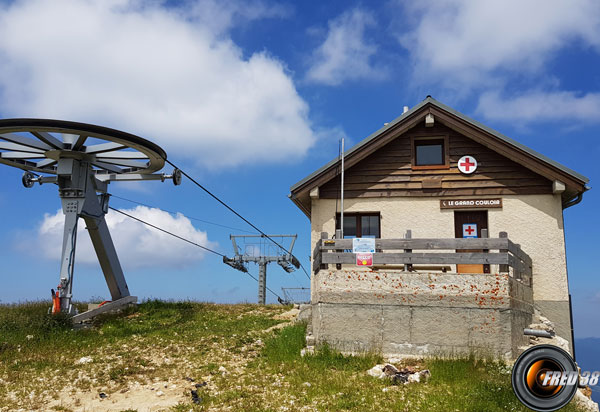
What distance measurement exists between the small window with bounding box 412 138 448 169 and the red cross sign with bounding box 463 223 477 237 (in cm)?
225

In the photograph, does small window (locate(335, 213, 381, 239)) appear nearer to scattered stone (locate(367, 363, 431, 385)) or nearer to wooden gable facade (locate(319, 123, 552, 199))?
wooden gable facade (locate(319, 123, 552, 199))

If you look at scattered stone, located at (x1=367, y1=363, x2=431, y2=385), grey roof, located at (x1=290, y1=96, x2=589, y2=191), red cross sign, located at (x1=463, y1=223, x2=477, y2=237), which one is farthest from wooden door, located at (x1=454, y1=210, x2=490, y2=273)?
scattered stone, located at (x1=367, y1=363, x2=431, y2=385)

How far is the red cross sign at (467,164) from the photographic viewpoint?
1769cm

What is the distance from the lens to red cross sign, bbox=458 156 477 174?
17688 mm

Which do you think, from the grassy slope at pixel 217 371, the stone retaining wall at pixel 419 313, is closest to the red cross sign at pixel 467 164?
the stone retaining wall at pixel 419 313

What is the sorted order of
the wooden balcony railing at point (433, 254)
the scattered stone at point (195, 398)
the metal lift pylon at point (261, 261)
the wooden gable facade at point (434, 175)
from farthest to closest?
1. the metal lift pylon at point (261, 261)
2. the wooden gable facade at point (434, 175)
3. the wooden balcony railing at point (433, 254)
4. the scattered stone at point (195, 398)

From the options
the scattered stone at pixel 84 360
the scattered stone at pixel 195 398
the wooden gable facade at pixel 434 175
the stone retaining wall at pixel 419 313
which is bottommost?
the scattered stone at pixel 195 398

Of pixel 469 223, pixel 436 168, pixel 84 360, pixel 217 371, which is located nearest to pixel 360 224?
pixel 436 168

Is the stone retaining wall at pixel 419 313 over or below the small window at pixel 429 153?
below

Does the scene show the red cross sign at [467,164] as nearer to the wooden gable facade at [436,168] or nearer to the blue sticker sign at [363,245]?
the wooden gable facade at [436,168]

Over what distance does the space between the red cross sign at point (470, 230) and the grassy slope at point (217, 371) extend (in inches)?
255

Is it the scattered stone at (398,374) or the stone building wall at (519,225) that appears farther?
the stone building wall at (519,225)

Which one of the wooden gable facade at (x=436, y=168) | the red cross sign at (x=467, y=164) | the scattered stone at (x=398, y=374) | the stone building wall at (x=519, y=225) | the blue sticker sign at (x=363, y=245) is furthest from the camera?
the red cross sign at (x=467, y=164)

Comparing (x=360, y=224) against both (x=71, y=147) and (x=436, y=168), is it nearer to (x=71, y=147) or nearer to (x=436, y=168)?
(x=436, y=168)
